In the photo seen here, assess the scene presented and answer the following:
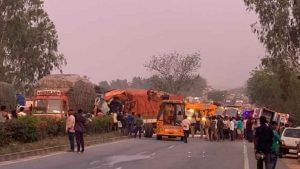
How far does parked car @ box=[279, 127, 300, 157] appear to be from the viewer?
31.0 m

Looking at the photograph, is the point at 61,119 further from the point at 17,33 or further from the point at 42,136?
the point at 17,33

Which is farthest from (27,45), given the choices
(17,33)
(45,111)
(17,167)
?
(17,167)

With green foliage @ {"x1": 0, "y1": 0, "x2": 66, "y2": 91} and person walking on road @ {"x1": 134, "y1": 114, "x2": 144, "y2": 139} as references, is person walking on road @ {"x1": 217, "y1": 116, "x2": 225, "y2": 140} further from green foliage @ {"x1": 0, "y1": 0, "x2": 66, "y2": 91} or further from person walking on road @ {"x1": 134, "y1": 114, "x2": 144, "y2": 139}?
green foliage @ {"x1": 0, "y1": 0, "x2": 66, "y2": 91}

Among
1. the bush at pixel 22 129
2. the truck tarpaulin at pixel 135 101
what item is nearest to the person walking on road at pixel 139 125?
the truck tarpaulin at pixel 135 101

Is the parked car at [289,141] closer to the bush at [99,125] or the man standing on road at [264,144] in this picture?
the bush at [99,125]

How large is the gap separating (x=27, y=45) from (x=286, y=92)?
29.9 m

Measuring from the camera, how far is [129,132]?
41688 mm

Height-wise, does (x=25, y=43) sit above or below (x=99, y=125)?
above

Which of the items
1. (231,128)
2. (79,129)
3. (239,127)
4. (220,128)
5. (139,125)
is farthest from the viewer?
(239,127)

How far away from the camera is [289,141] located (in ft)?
102

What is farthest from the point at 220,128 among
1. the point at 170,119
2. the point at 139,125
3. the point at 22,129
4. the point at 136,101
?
the point at 22,129

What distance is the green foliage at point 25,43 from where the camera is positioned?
2304 inches

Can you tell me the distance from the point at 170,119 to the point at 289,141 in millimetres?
10768

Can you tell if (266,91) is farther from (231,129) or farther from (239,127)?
(231,129)
